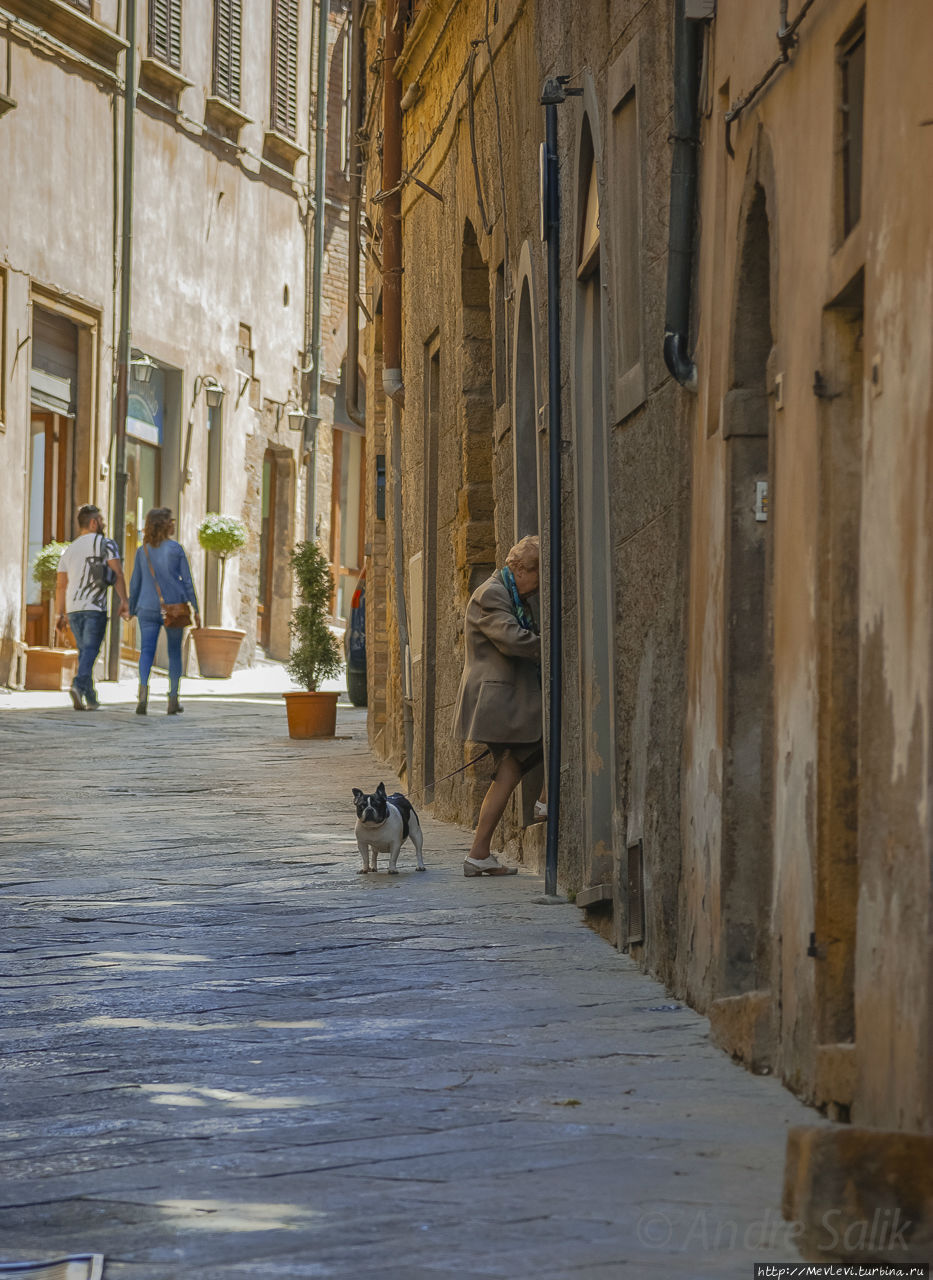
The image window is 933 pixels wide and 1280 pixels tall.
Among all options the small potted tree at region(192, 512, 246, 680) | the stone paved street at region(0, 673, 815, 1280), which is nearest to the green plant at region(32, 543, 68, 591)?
the small potted tree at region(192, 512, 246, 680)

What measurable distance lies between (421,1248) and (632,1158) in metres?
0.77

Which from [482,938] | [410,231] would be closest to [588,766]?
[482,938]

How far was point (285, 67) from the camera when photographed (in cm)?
2820

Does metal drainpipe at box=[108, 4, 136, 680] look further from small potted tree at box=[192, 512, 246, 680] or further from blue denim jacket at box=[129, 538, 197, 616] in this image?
blue denim jacket at box=[129, 538, 197, 616]

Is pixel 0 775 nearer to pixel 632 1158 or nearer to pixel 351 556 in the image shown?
pixel 632 1158

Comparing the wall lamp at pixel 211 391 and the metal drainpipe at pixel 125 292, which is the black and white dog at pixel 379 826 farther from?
the wall lamp at pixel 211 391

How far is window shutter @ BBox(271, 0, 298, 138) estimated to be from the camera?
27922mm

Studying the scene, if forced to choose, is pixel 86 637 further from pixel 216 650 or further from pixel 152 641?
pixel 216 650

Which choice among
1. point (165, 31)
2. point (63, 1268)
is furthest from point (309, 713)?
point (63, 1268)

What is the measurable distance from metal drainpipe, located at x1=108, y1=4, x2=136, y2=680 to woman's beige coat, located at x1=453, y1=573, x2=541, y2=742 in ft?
46.2

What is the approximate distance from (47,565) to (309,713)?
5002 millimetres

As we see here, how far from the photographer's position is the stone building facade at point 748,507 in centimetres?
412

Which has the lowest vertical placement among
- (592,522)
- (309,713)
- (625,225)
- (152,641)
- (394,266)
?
(309,713)

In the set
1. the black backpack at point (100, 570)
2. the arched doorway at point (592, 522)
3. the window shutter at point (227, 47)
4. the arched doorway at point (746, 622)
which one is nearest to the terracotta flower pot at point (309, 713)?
the black backpack at point (100, 570)
